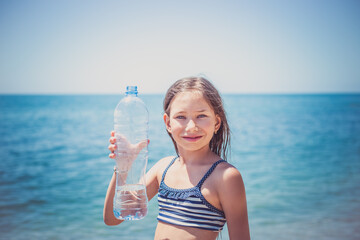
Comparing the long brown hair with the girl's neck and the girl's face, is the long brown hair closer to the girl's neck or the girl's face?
the girl's face

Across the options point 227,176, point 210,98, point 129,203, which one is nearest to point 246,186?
point 129,203

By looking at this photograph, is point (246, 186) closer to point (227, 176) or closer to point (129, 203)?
point (129, 203)

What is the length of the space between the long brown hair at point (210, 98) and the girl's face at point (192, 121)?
47mm

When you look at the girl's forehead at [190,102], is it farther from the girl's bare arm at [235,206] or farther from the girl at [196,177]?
the girl's bare arm at [235,206]

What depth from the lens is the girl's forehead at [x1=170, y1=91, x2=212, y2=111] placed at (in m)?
2.06

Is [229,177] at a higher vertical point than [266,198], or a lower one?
higher

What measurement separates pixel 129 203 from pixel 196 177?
0.52 meters

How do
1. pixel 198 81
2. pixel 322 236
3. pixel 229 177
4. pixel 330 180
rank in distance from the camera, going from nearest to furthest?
pixel 229 177
pixel 198 81
pixel 322 236
pixel 330 180

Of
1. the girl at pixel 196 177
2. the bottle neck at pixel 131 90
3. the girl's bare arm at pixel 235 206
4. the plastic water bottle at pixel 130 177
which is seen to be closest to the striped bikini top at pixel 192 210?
the girl at pixel 196 177

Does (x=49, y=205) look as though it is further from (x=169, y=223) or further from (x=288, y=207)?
(x=169, y=223)

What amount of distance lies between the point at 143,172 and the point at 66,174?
31.6 ft

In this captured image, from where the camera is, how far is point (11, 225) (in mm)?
6605

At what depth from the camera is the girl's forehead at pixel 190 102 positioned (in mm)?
2059

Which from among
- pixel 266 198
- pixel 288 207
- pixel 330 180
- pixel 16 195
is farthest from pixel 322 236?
pixel 16 195
